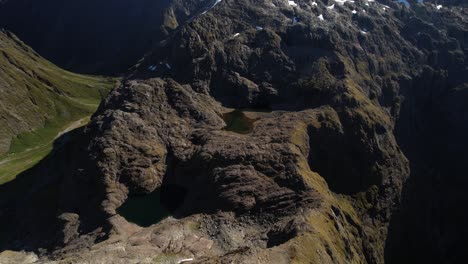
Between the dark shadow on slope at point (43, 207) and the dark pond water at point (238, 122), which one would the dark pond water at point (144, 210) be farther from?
the dark pond water at point (238, 122)

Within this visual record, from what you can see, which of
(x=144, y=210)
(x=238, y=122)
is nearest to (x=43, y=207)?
(x=144, y=210)

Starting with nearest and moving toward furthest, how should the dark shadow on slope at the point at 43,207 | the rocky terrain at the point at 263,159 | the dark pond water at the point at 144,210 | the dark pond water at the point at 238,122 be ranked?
the rocky terrain at the point at 263,159 → the dark pond water at the point at 144,210 → the dark shadow on slope at the point at 43,207 → the dark pond water at the point at 238,122

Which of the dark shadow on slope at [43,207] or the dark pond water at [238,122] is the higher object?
the dark pond water at [238,122]

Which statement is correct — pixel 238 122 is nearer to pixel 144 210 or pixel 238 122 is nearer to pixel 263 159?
pixel 263 159

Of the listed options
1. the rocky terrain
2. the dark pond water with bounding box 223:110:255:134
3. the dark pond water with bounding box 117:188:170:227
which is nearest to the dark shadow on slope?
the rocky terrain

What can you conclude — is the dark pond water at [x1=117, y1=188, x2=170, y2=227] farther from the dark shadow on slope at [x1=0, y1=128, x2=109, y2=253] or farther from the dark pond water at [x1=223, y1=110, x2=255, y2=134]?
the dark pond water at [x1=223, y1=110, x2=255, y2=134]

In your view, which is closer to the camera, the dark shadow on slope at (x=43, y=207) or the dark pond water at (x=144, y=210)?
the dark pond water at (x=144, y=210)

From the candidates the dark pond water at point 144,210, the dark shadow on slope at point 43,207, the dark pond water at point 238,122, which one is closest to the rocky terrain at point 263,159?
the dark shadow on slope at point 43,207
